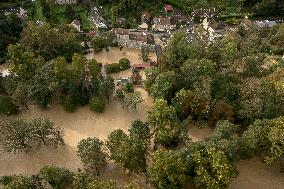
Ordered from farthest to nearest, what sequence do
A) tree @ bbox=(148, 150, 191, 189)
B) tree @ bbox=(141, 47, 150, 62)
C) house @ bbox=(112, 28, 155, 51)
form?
1. house @ bbox=(112, 28, 155, 51)
2. tree @ bbox=(141, 47, 150, 62)
3. tree @ bbox=(148, 150, 191, 189)

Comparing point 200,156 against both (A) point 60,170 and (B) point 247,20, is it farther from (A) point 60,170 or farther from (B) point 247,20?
(B) point 247,20

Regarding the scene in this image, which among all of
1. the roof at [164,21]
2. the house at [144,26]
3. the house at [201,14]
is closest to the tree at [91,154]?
the house at [144,26]

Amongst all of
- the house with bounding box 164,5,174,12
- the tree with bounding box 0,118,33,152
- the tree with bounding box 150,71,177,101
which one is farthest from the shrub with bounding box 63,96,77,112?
the house with bounding box 164,5,174,12

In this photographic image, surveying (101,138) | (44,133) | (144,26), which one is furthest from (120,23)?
(44,133)

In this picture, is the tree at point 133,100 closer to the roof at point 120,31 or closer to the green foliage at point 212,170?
the green foliage at point 212,170

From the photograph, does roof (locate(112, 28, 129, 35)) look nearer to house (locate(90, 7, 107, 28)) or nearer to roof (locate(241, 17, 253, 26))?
house (locate(90, 7, 107, 28))

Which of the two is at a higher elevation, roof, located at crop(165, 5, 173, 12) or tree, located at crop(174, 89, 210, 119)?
roof, located at crop(165, 5, 173, 12)
